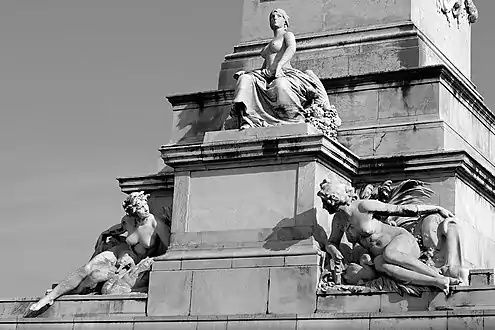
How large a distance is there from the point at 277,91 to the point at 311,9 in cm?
376

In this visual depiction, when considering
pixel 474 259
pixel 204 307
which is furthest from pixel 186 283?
pixel 474 259

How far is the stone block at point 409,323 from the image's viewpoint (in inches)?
633

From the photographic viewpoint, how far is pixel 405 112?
68.4ft

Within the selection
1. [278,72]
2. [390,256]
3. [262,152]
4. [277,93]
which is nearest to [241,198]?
[262,152]

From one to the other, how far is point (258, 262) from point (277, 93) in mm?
3098

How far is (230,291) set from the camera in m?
18.4

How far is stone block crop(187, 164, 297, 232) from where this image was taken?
18.9m

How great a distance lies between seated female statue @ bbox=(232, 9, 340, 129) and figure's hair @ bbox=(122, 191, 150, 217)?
213 centimetres

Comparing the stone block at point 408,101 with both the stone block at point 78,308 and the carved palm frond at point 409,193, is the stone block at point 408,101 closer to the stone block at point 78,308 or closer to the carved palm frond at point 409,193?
the carved palm frond at point 409,193

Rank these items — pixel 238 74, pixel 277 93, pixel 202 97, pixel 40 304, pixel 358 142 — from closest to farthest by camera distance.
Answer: pixel 40 304 → pixel 277 93 → pixel 358 142 → pixel 238 74 → pixel 202 97

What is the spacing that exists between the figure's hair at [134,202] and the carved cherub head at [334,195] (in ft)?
12.0

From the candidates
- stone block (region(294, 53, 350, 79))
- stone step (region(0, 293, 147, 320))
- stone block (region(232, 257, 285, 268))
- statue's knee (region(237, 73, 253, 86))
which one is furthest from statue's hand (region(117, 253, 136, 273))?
stone block (region(294, 53, 350, 79))

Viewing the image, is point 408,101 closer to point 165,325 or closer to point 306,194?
point 306,194

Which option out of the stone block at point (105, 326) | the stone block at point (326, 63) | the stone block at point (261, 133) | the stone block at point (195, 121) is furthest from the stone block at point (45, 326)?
the stone block at point (326, 63)
